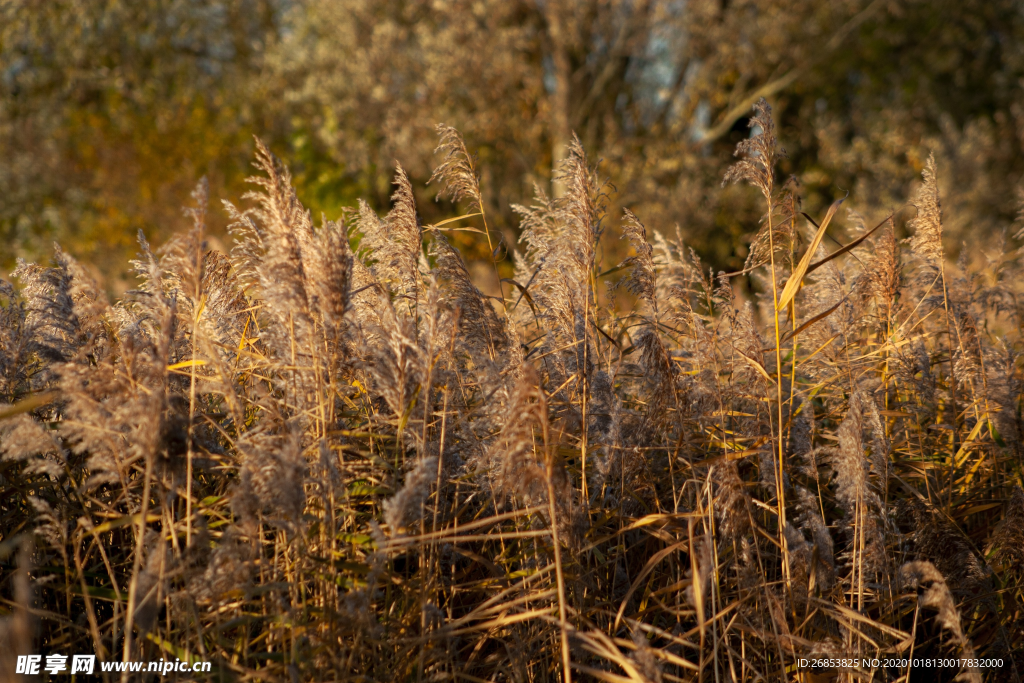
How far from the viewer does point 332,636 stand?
5.57 ft

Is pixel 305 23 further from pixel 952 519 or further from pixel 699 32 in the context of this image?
pixel 952 519

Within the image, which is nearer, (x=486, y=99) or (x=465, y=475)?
(x=465, y=475)

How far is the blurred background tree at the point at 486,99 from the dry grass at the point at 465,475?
37.1ft

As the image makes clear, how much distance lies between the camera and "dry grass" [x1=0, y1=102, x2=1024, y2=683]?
174cm

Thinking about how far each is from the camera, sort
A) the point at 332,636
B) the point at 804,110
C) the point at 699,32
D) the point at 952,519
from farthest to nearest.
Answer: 1. the point at 804,110
2. the point at 699,32
3. the point at 952,519
4. the point at 332,636

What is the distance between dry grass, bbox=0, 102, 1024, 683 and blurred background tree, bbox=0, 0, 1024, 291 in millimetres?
11314

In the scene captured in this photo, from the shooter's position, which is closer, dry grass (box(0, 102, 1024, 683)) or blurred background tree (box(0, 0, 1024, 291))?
dry grass (box(0, 102, 1024, 683))

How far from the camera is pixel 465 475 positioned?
2.14 metres

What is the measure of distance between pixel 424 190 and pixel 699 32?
6.10 meters

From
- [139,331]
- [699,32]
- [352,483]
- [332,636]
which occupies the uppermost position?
[699,32]

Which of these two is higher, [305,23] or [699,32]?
[305,23]

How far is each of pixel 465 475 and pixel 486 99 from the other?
13.2 meters

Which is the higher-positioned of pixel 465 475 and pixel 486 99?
pixel 486 99

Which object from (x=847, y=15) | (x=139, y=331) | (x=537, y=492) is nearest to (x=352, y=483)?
(x=537, y=492)
